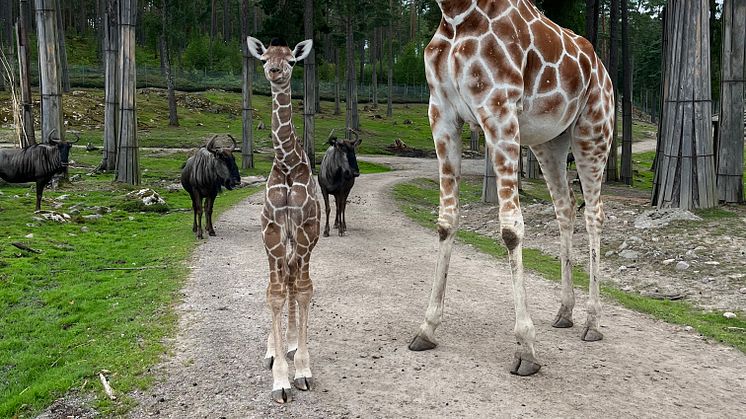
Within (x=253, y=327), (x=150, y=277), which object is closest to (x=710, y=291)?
(x=253, y=327)

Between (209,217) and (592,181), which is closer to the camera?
(592,181)

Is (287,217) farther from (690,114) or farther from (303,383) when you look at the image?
(690,114)

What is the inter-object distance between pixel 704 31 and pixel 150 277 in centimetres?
1354

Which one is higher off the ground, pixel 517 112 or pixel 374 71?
pixel 374 71

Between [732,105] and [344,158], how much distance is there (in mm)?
10394

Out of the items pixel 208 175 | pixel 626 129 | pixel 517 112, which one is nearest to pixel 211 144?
pixel 208 175

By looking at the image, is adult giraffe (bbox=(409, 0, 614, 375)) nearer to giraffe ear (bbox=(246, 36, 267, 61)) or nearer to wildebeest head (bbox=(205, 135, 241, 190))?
giraffe ear (bbox=(246, 36, 267, 61))

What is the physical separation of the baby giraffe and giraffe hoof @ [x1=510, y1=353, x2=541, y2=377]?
194 cm

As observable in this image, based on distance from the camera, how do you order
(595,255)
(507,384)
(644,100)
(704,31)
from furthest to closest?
(644,100) < (704,31) < (595,255) < (507,384)

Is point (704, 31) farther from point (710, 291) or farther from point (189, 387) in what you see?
point (189, 387)

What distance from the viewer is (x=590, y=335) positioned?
23.3ft

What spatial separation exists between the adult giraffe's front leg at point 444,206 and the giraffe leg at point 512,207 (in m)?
0.58

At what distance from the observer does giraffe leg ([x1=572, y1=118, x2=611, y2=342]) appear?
7.20 metres

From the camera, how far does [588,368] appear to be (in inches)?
245
